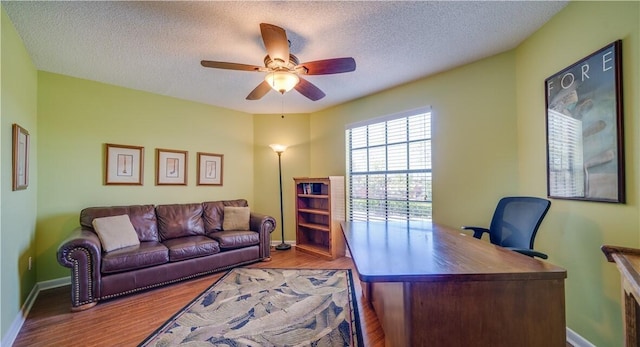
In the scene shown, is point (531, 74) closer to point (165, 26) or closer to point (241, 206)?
point (165, 26)

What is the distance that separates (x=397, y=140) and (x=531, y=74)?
1.56 meters

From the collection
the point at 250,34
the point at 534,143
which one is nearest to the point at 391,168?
the point at 534,143

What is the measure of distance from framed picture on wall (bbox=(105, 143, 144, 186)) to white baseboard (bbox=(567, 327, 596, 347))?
489 cm

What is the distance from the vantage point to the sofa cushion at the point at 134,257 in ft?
8.09

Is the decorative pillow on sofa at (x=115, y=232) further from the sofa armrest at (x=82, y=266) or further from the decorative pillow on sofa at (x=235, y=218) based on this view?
the decorative pillow on sofa at (x=235, y=218)

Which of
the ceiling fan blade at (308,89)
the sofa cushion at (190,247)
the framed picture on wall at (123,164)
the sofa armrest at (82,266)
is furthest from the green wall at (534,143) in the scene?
the sofa armrest at (82,266)

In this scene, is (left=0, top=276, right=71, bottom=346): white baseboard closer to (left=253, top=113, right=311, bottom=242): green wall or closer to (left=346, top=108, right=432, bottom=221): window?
(left=253, top=113, right=311, bottom=242): green wall

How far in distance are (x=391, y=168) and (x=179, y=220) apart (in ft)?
10.3

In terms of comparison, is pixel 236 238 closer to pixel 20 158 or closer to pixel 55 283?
pixel 55 283

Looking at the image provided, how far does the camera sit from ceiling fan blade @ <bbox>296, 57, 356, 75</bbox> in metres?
1.98

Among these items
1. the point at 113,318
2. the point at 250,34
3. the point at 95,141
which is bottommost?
the point at 113,318

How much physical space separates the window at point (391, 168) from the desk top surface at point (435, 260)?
1.41 m

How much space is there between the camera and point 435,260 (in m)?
1.26

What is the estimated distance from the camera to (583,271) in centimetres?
174
